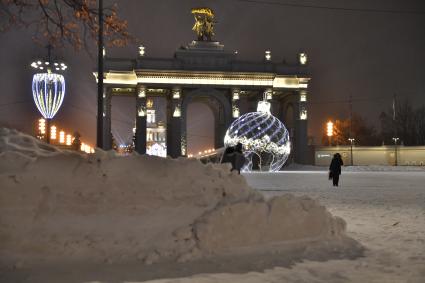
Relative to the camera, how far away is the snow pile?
606 centimetres

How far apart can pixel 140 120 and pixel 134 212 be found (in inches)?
1955

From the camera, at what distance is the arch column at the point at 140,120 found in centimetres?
5525

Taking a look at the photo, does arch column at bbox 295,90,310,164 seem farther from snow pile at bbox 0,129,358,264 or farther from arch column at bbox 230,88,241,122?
snow pile at bbox 0,129,358,264

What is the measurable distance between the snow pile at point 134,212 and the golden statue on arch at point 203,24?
→ 54342mm

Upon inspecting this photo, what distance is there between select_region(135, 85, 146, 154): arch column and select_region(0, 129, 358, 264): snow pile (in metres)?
48.6

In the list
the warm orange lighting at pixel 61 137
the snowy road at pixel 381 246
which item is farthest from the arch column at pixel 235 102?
the snowy road at pixel 381 246

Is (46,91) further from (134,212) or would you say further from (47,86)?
(134,212)

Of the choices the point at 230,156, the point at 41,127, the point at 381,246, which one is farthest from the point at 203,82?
the point at 381,246

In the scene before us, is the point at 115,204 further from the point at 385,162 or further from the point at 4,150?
the point at 385,162

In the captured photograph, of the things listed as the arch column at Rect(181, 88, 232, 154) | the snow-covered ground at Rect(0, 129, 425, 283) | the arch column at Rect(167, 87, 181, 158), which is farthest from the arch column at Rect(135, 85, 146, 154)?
the snow-covered ground at Rect(0, 129, 425, 283)

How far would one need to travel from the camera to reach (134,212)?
6543 mm

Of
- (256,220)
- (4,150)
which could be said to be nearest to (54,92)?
(4,150)

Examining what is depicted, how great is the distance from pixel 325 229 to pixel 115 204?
3.26 metres

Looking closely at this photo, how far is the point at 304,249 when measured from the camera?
6602 mm
